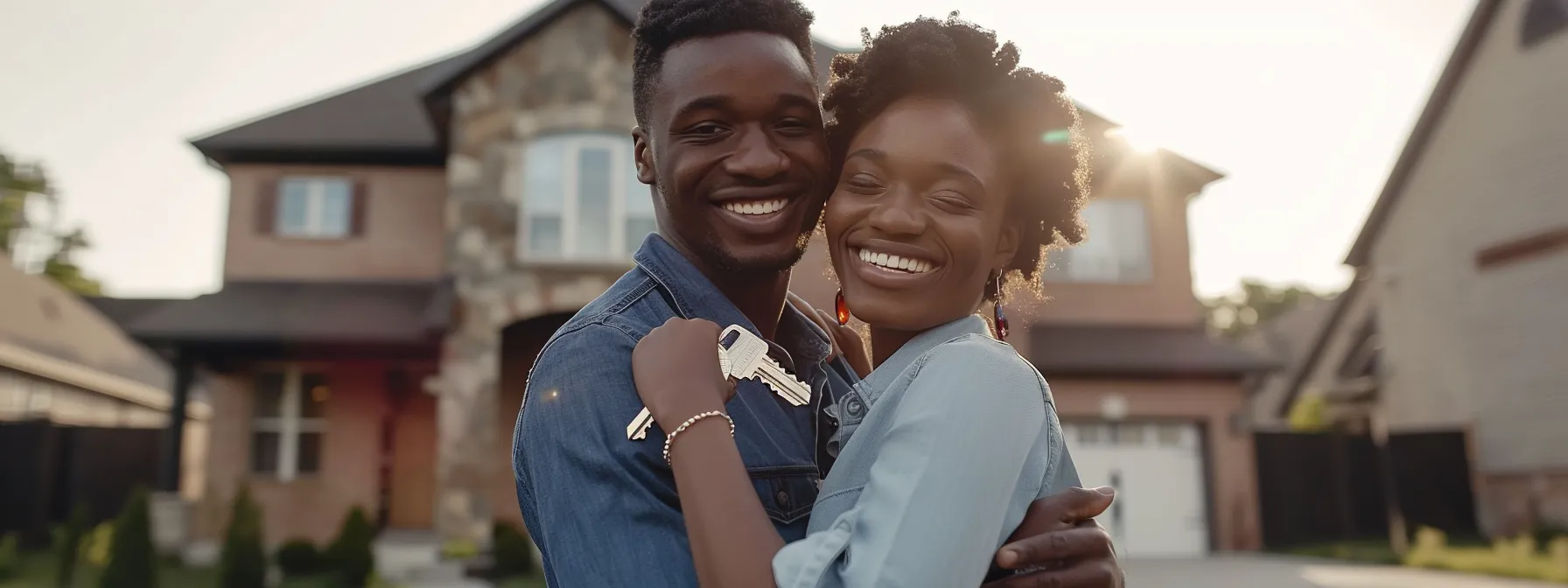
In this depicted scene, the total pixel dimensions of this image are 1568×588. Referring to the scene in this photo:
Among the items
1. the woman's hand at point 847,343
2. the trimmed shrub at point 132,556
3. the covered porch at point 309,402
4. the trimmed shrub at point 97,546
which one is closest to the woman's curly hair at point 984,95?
the woman's hand at point 847,343

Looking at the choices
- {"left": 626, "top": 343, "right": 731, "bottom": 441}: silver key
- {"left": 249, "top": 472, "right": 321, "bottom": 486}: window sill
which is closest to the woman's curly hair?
{"left": 626, "top": 343, "right": 731, "bottom": 441}: silver key

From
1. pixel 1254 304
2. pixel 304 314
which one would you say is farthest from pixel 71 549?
pixel 1254 304

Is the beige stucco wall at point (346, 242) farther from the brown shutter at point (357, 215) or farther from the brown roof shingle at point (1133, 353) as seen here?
the brown roof shingle at point (1133, 353)

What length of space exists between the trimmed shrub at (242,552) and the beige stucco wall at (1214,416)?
12416mm

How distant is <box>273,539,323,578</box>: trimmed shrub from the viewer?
1395 centimetres

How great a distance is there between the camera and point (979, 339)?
201 centimetres

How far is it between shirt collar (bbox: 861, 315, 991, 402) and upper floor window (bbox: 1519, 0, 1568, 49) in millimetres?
21217

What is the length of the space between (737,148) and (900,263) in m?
0.41

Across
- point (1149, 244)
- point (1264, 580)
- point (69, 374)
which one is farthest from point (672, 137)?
point (69, 374)

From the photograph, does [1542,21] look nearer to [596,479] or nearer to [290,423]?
[290,423]

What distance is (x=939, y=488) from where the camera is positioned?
5.78 ft

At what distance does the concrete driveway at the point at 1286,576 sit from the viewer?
14.4m

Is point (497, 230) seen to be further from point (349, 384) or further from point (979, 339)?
point (979, 339)

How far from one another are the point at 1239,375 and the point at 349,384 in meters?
15.1
